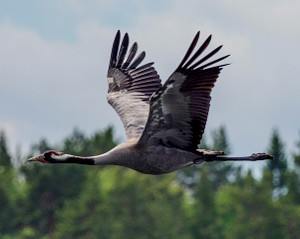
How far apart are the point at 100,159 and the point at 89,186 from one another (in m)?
94.8

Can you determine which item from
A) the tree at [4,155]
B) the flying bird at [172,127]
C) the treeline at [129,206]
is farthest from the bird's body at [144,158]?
the tree at [4,155]

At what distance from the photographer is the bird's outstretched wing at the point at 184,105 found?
3195 centimetres

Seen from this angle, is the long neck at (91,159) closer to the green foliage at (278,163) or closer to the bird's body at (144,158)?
the bird's body at (144,158)

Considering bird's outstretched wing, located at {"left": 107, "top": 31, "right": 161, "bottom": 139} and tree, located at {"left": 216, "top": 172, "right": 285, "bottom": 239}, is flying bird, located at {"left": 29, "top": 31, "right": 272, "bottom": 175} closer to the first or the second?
bird's outstretched wing, located at {"left": 107, "top": 31, "right": 161, "bottom": 139}

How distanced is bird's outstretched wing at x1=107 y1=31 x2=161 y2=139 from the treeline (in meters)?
79.1

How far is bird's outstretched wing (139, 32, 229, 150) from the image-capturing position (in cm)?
3195

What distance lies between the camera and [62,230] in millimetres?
121500

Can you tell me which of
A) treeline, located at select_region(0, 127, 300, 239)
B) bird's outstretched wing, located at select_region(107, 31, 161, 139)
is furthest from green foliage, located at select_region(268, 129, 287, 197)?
bird's outstretched wing, located at select_region(107, 31, 161, 139)

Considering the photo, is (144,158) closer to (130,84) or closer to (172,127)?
(172,127)

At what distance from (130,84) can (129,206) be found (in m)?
83.6

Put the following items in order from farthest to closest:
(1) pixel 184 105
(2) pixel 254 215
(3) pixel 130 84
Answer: (2) pixel 254 215 < (3) pixel 130 84 < (1) pixel 184 105

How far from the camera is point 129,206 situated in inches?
4769

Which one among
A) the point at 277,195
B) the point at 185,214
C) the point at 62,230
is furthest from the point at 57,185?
the point at 277,195

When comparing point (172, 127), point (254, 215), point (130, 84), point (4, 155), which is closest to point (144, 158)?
point (172, 127)
